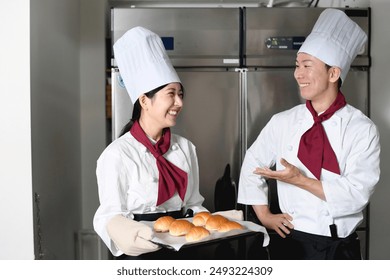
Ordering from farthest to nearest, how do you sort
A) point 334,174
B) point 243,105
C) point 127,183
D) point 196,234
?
point 243,105 < point 334,174 < point 127,183 < point 196,234

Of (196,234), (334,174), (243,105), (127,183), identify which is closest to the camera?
(196,234)

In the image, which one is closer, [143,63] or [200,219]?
[200,219]

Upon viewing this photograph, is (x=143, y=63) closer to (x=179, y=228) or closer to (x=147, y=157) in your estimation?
(x=147, y=157)

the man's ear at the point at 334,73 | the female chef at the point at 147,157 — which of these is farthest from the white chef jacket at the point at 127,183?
the man's ear at the point at 334,73

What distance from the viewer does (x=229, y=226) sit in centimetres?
124

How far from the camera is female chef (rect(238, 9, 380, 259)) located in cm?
138

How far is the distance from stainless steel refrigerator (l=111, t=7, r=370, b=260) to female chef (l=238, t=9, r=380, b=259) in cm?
66

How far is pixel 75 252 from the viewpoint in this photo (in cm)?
243

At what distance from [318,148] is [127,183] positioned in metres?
0.54

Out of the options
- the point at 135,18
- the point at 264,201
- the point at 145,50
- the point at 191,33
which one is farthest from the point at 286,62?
the point at 145,50

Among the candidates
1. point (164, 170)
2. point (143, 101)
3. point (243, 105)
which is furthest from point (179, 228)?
point (243, 105)

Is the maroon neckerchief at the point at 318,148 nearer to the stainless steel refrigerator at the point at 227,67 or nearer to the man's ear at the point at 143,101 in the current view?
the man's ear at the point at 143,101

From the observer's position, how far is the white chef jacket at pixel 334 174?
1.37m

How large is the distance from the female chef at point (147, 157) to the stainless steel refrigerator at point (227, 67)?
2.63ft
